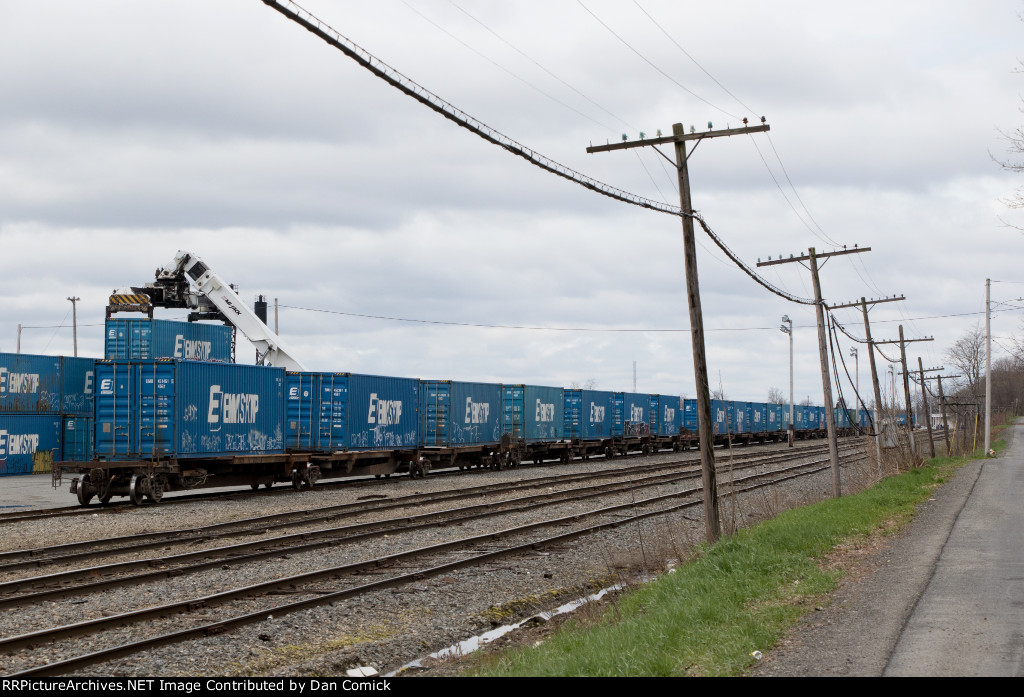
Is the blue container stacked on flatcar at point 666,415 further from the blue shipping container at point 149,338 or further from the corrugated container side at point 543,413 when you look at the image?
the blue shipping container at point 149,338

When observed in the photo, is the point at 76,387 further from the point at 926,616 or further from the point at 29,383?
the point at 926,616

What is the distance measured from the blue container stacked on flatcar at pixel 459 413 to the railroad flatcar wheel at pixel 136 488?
11.4 metres

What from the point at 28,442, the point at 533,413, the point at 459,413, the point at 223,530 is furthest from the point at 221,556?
the point at 28,442

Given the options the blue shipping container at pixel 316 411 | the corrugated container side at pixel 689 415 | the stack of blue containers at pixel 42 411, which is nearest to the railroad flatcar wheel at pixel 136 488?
the blue shipping container at pixel 316 411

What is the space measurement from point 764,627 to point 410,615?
418cm

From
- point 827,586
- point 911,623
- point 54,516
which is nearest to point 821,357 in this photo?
point 827,586

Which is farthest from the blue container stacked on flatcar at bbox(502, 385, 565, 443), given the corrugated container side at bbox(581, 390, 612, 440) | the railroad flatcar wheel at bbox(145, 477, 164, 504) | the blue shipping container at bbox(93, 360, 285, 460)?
the railroad flatcar wheel at bbox(145, 477, 164, 504)

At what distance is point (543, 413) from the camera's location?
129 ft

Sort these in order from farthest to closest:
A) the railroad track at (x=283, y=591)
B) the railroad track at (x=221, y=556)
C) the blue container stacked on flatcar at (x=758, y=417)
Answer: the blue container stacked on flatcar at (x=758, y=417)
the railroad track at (x=221, y=556)
the railroad track at (x=283, y=591)

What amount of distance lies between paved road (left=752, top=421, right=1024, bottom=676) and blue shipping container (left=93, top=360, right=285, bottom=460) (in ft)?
55.5

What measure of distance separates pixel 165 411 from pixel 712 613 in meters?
17.3

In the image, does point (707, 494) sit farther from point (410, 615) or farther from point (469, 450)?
point (469, 450)

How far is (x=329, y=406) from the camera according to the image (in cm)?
2773

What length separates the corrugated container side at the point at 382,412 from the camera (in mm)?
28406
